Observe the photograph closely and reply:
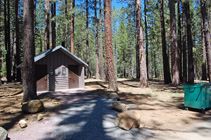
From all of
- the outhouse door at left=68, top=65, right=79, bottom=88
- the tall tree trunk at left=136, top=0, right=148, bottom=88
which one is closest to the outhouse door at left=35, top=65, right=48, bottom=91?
the outhouse door at left=68, top=65, right=79, bottom=88

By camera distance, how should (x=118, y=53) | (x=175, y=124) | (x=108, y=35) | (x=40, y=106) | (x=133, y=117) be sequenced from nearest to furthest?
1. (x=133, y=117)
2. (x=175, y=124)
3. (x=40, y=106)
4. (x=108, y=35)
5. (x=118, y=53)

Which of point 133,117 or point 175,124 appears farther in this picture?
point 175,124

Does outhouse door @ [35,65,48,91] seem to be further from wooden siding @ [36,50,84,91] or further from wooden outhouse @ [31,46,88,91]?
wooden siding @ [36,50,84,91]

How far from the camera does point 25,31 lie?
8.16 m

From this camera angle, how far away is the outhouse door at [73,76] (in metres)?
13.9

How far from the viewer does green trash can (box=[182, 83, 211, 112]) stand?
6215 mm

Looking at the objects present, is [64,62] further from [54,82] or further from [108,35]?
[108,35]

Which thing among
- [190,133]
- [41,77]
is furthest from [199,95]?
[41,77]

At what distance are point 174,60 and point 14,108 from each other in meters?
14.0

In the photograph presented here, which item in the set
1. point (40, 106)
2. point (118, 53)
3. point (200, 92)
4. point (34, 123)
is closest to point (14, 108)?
point (40, 106)

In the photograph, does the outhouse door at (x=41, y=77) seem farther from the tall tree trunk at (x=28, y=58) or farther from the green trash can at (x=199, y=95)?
the green trash can at (x=199, y=95)

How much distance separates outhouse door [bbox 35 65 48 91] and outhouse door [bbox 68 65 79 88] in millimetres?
2229

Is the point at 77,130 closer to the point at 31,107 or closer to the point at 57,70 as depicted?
the point at 31,107

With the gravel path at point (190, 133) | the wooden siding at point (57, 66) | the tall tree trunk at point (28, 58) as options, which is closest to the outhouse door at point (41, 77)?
the wooden siding at point (57, 66)
